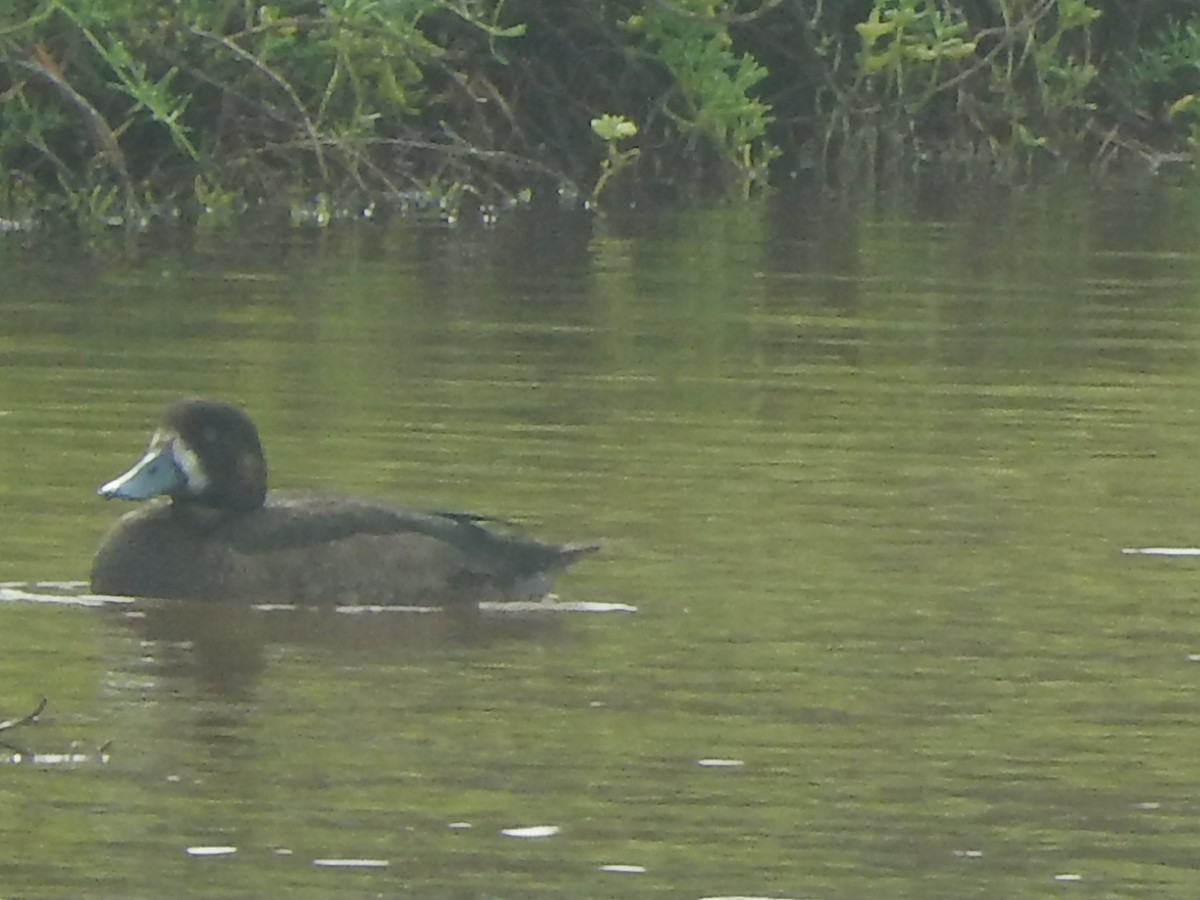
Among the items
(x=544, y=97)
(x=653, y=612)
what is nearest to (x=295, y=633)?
(x=653, y=612)

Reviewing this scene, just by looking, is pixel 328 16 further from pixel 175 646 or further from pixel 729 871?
pixel 729 871

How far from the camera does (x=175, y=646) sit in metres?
9.45

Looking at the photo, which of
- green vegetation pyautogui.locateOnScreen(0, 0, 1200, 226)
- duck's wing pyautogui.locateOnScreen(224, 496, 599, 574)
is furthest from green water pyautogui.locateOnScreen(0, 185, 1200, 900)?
green vegetation pyautogui.locateOnScreen(0, 0, 1200, 226)

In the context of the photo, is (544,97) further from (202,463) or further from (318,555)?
(318,555)

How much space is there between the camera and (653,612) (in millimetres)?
9672

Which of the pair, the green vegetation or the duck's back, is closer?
the duck's back

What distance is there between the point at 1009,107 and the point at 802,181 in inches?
57.5

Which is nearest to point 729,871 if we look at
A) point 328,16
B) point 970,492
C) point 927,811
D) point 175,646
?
point 927,811

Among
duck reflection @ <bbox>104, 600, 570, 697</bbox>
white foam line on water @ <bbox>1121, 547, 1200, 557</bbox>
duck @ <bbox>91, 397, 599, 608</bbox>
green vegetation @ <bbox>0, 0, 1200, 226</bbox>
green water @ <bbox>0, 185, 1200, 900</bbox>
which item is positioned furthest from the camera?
green vegetation @ <bbox>0, 0, 1200, 226</bbox>

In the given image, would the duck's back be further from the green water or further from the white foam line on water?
the white foam line on water

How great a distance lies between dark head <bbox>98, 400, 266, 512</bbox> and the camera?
1006cm

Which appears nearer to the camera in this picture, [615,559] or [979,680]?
[979,680]

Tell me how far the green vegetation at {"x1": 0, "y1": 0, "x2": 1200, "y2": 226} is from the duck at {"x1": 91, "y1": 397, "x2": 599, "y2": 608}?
26.8 ft

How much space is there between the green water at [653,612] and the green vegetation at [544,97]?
7.31 ft
